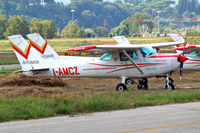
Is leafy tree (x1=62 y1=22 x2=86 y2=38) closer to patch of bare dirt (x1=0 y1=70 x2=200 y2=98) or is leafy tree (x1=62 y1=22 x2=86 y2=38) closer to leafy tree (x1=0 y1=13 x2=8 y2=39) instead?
leafy tree (x1=0 y1=13 x2=8 y2=39)

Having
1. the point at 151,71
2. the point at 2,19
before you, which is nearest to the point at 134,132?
the point at 151,71

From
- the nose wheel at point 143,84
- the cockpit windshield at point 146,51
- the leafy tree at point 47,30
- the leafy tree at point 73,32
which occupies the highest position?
the cockpit windshield at point 146,51

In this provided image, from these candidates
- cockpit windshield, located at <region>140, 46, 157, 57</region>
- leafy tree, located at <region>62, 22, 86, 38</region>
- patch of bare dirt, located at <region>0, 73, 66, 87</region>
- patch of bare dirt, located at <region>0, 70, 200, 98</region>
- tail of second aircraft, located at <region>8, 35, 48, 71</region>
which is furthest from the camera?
leafy tree, located at <region>62, 22, 86, 38</region>

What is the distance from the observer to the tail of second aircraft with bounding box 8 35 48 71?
2020 cm

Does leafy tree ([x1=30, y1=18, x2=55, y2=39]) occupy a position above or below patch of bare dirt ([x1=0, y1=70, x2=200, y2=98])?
below

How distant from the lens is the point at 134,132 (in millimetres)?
9852

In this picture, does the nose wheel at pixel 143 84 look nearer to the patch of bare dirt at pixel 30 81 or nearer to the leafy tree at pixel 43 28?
the patch of bare dirt at pixel 30 81

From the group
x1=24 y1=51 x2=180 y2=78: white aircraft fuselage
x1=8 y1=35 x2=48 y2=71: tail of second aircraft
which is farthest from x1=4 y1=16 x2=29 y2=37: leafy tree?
x1=24 y1=51 x2=180 y2=78: white aircraft fuselage

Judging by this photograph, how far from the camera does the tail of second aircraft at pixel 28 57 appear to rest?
20203 mm

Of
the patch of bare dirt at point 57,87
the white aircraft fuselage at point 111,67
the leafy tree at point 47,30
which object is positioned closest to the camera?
the patch of bare dirt at point 57,87

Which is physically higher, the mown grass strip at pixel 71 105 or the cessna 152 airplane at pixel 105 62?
→ the cessna 152 airplane at pixel 105 62

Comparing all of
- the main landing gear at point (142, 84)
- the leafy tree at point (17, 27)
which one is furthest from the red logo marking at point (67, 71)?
the leafy tree at point (17, 27)

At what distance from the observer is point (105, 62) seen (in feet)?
65.5

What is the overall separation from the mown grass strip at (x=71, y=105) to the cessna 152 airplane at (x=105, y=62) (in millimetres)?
3723
